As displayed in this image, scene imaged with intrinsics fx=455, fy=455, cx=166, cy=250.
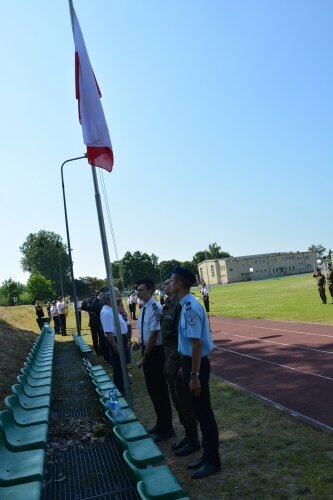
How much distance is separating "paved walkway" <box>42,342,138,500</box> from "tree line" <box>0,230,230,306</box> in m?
46.2

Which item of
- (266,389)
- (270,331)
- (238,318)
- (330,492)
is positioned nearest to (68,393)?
(266,389)

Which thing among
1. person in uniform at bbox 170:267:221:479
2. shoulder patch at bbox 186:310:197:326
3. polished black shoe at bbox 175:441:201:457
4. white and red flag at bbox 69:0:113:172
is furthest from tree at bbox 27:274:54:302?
shoulder patch at bbox 186:310:197:326

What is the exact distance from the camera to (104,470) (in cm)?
484

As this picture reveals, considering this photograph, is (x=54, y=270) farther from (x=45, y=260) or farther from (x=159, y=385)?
(x=159, y=385)

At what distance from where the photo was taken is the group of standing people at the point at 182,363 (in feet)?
14.4

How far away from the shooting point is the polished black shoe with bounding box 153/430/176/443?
224 inches

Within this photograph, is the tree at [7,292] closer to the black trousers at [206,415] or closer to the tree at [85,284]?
the tree at [85,284]

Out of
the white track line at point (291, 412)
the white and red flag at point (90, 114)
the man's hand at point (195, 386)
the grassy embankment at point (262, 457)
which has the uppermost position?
the white and red flag at point (90, 114)

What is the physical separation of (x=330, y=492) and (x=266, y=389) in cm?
370

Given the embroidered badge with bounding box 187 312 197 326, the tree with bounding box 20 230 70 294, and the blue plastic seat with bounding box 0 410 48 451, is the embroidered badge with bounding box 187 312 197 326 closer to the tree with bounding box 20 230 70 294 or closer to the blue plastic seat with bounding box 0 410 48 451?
the blue plastic seat with bounding box 0 410 48 451

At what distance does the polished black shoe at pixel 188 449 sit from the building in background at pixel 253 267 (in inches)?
3672

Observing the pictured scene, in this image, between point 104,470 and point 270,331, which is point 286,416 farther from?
point 270,331

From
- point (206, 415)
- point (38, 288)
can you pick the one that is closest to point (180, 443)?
point (206, 415)

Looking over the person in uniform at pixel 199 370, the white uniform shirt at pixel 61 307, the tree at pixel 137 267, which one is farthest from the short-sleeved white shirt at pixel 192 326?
the tree at pixel 137 267
